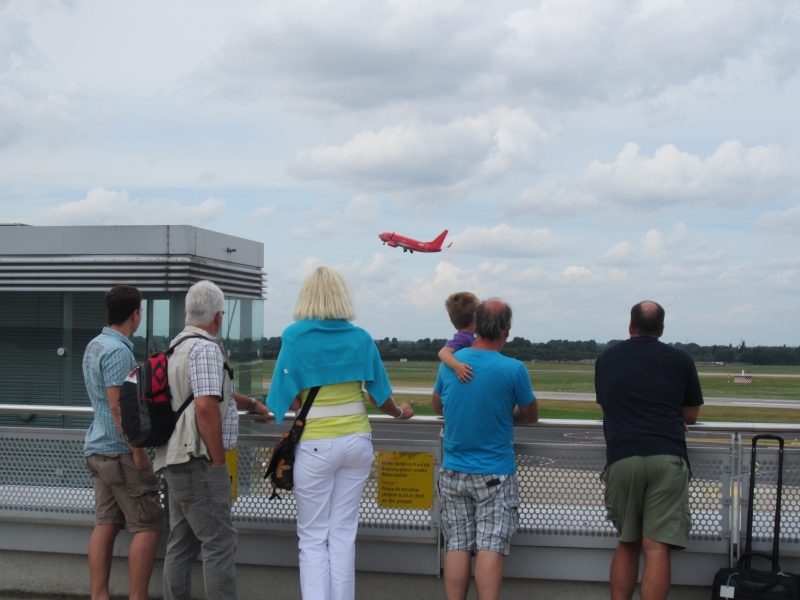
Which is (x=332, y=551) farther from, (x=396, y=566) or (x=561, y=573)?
(x=561, y=573)

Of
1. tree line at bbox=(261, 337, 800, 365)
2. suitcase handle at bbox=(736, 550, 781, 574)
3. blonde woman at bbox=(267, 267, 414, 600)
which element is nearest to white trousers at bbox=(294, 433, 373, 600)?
blonde woman at bbox=(267, 267, 414, 600)

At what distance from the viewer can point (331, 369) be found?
3934 mm

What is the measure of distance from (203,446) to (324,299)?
95cm

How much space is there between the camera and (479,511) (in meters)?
4.05

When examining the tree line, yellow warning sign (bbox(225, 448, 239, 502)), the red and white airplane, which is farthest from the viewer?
the tree line

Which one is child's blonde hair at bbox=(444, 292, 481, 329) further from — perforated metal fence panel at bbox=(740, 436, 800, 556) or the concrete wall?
perforated metal fence panel at bbox=(740, 436, 800, 556)

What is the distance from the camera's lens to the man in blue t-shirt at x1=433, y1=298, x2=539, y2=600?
4008 mm

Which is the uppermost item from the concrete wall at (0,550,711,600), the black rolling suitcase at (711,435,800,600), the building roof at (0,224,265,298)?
the building roof at (0,224,265,298)

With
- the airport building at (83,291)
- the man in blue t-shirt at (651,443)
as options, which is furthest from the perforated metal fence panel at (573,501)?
the airport building at (83,291)

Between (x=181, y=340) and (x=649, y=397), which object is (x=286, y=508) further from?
(x=649, y=397)

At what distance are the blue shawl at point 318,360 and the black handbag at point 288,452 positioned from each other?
0.26ft

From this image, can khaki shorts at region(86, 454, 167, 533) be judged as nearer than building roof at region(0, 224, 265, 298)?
Yes

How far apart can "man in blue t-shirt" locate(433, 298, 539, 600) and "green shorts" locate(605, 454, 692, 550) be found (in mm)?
549

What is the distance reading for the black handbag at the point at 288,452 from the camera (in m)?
3.91
